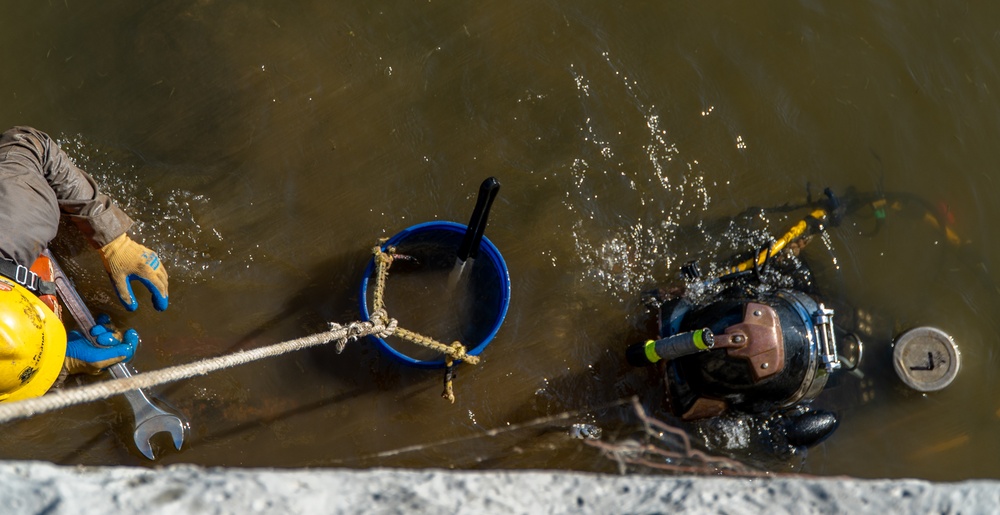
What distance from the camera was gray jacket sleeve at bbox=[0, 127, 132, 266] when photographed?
331 centimetres

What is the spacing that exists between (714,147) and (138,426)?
368cm

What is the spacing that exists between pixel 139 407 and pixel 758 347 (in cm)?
327

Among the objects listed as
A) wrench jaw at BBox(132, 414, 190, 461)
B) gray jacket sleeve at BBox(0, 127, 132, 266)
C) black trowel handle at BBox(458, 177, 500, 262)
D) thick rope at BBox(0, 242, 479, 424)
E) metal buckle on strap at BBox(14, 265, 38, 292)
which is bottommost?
wrench jaw at BBox(132, 414, 190, 461)

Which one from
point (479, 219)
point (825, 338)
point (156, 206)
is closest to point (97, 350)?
point (156, 206)

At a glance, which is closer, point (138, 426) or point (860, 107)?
point (138, 426)

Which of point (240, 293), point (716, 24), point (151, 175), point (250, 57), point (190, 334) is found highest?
point (716, 24)

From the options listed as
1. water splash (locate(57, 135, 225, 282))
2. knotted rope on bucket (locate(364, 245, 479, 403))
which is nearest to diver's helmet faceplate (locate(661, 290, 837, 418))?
knotted rope on bucket (locate(364, 245, 479, 403))

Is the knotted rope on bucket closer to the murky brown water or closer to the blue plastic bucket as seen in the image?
the blue plastic bucket

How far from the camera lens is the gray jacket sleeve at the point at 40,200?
3311 millimetres

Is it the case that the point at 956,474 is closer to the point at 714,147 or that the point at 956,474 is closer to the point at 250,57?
the point at 714,147

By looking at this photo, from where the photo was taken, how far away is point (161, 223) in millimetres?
4160

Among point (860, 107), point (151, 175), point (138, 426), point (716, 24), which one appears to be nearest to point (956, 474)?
point (860, 107)

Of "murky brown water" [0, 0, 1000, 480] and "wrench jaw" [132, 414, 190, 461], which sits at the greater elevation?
"murky brown water" [0, 0, 1000, 480]

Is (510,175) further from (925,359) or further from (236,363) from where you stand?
(925,359)
